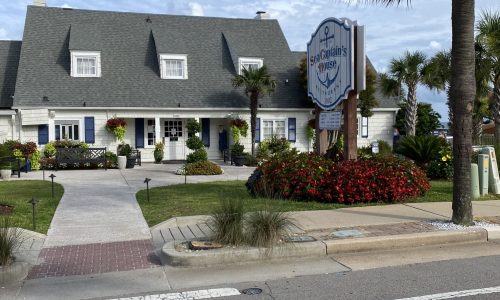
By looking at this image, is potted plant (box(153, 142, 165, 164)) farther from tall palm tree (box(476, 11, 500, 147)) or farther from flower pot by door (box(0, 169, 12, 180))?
tall palm tree (box(476, 11, 500, 147))

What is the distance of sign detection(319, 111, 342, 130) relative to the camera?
1112 centimetres

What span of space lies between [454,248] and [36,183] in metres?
12.8

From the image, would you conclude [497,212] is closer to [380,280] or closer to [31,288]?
[380,280]

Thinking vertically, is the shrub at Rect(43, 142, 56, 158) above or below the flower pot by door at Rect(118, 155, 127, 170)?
above

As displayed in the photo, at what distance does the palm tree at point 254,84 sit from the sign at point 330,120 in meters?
12.3

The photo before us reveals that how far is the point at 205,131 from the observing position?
85.7 feet

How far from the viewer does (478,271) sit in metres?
6.29

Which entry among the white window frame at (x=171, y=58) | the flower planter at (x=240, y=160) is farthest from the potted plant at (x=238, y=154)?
the white window frame at (x=171, y=58)

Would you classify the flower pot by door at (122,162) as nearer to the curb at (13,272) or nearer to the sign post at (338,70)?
the sign post at (338,70)

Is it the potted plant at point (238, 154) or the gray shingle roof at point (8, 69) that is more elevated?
the gray shingle roof at point (8, 69)

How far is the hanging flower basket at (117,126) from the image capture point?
2339 cm

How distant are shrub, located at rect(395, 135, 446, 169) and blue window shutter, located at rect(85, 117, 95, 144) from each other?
46.2ft

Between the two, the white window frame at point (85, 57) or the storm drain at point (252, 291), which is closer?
the storm drain at point (252, 291)

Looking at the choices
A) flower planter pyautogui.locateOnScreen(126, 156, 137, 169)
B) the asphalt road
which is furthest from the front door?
the asphalt road
